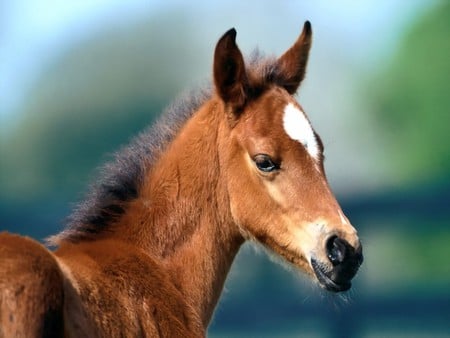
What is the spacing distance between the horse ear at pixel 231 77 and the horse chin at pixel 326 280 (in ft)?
3.11

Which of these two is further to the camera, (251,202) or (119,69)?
(119,69)

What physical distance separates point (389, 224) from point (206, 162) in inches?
190

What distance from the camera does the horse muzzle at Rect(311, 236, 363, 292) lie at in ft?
14.2

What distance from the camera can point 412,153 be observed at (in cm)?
1068

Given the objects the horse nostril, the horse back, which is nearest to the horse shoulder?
the horse back

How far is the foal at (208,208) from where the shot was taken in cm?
432

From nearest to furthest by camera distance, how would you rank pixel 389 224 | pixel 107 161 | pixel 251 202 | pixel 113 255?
pixel 113 255
pixel 251 202
pixel 107 161
pixel 389 224

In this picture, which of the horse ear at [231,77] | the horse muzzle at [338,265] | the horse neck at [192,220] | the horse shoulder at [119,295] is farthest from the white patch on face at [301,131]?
the horse shoulder at [119,295]

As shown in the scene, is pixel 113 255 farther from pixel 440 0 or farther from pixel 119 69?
pixel 440 0

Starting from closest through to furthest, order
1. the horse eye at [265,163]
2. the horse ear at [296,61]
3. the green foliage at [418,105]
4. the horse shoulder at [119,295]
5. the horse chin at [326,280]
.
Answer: the horse shoulder at [119,295] → the horse chin at [326,280] → the horse eye at [265,163] → the horse ear at [296,61] → the green foliage at [418,105]

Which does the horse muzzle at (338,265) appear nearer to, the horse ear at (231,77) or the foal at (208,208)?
the foal at (208,208)

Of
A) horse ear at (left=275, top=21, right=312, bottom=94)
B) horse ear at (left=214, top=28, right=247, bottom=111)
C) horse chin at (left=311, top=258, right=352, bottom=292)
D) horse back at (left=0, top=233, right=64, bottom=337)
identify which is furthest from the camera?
horse ear at (left=275, top=21, right=312, bottom=94)

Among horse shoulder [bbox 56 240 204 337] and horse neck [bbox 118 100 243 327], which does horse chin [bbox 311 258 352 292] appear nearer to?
horse neck [bbox 118 100 243 327]

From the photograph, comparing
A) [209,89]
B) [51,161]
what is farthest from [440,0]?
[209,89]
